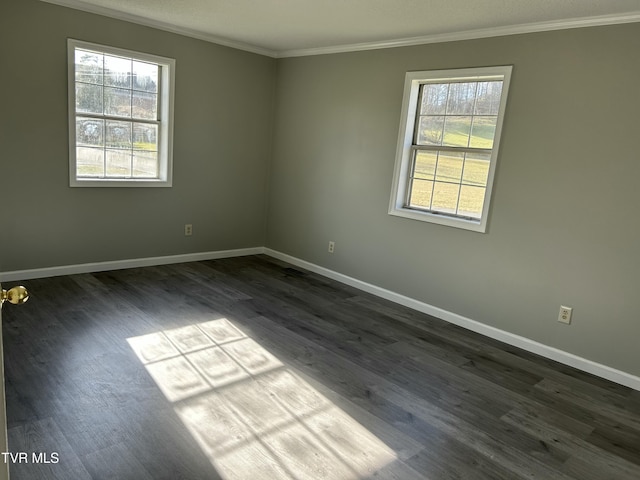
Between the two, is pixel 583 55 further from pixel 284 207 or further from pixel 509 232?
pixel 284 207

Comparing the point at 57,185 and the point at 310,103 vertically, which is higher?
the point at 310,103

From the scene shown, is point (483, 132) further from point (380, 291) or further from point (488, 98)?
point (380, 291)

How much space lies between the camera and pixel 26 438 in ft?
6.75

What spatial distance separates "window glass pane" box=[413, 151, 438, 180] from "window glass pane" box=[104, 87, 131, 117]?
2.77 metres

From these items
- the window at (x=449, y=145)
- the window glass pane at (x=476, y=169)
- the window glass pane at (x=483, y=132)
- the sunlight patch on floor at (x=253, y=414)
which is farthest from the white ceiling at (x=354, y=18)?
the sunlight patch on floor at (x=253, y=414)

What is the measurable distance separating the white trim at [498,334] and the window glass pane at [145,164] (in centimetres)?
196

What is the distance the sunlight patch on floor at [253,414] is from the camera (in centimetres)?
205

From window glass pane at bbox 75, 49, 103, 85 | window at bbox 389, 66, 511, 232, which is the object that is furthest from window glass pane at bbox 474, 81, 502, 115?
window glass pane at bbox 75, 49, 103, 85

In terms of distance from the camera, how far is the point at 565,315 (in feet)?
11.0

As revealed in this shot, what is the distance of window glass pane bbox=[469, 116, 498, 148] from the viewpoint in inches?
145

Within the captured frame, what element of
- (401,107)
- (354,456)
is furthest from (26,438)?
(401,107)

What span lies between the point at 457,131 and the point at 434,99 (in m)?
0.38

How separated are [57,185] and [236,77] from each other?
7.04 feet

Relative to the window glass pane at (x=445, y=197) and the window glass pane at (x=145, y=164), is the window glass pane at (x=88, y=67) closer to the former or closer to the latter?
the window glass pane at (x=145, y=164)
